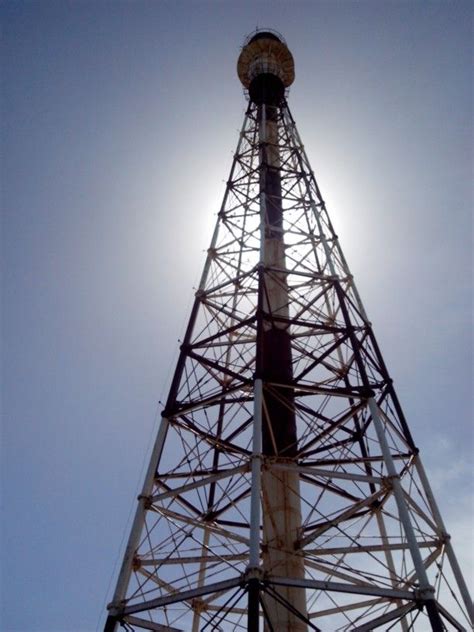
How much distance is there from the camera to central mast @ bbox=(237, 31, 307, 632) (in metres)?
13.2

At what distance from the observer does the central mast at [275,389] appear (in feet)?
43.2

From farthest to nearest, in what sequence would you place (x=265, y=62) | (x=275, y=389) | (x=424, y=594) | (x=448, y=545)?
(x=265, y=62) → (x=275, y=389) → (x=448, y=545) → (x=424, y=594)

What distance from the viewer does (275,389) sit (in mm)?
16297

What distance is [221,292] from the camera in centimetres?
1988

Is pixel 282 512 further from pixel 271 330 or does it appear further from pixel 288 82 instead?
pixel 288 82

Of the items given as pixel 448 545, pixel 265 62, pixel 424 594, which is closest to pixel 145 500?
pixel 424 594

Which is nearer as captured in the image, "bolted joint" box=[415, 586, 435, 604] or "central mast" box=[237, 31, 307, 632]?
"bolted joint" box=[415, 586, 435, 604]

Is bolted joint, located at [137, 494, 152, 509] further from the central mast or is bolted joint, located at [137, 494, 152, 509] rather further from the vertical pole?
the vertical pole

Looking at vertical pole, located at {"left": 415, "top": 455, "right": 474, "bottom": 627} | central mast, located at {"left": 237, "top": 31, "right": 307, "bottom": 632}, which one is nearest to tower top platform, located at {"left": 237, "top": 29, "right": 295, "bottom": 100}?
central mast, located at {"left": 237, "top": 31, "right": 307, "bottom": 632}

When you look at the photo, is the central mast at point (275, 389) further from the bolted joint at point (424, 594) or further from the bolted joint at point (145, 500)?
the bolted joint at point (145, 500)

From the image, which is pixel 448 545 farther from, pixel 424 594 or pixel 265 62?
pixel 265 62

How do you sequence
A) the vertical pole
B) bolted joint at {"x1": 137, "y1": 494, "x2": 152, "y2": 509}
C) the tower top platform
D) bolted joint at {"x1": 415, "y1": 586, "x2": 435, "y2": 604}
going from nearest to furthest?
1. bolted joint at {"x1": 415, "y1": 586, "x2": 435, "y2": 604}
2. the vertical pole
3. bolted joint at {"x1": 137, "y1": 494, "x2": 152, "y2": 509}
4. the tower top platform

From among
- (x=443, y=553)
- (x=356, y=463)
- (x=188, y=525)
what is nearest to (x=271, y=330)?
(x=356, y=463)

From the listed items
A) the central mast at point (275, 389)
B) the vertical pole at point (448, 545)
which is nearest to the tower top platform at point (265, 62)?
the central mast at point (275, 389)
